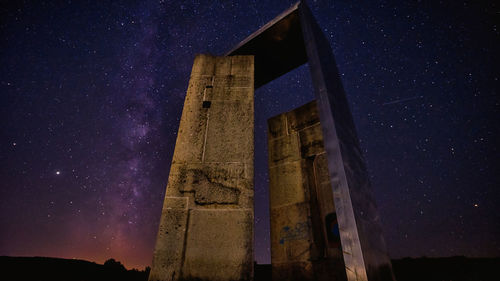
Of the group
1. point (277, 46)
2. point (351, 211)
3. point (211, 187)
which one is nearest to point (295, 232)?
point (351, 211)

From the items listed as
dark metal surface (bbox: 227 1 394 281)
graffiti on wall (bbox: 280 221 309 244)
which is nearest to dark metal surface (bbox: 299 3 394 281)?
dark metal surface (bbox: 227 1 394 281)

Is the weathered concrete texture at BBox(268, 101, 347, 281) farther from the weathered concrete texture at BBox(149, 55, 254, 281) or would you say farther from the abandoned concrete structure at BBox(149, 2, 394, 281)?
the weathered concrete texture at BBox(149, 55, 254, 281)

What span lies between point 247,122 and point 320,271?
2853mm

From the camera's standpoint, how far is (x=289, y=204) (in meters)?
4.30

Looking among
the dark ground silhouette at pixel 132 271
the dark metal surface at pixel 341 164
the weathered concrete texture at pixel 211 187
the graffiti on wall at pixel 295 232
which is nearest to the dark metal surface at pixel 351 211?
the dark metal surface at pixel 341 164

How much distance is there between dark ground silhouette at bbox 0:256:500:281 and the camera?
5.17 meters

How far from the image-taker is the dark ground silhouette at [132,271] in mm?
5168

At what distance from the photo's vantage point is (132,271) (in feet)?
20.7

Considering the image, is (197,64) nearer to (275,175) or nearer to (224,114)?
(224,114)

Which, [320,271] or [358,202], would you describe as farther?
[320,271]

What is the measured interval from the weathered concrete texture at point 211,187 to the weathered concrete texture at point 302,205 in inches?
78.1

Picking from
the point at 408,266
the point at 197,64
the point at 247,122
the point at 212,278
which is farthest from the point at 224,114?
the point at 408,266

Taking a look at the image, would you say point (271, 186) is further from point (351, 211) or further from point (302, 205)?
point (351, 211)

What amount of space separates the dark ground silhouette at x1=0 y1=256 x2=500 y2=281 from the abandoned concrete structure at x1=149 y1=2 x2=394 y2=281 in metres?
2.16
